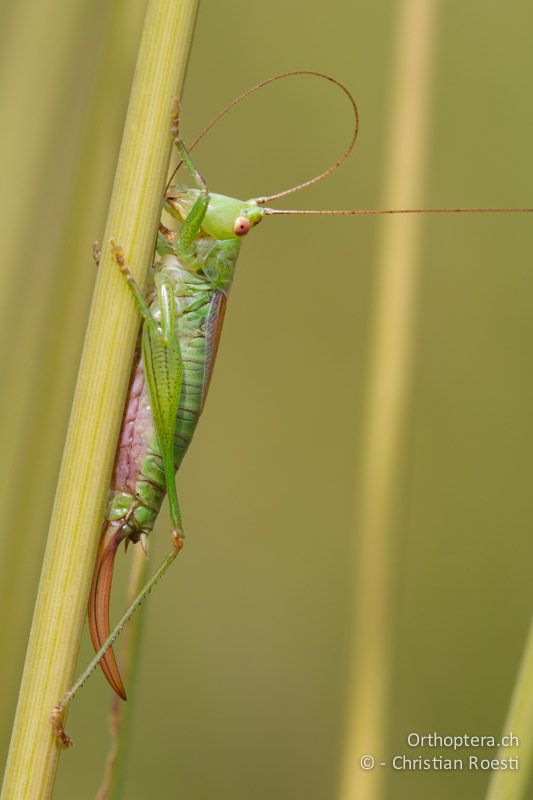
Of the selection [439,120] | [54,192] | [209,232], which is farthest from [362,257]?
[54,192]

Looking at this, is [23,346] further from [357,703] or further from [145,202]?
[357,703]

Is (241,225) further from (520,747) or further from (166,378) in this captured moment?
(520,747)

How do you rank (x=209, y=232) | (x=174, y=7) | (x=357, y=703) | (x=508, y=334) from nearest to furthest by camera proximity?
1. (x=174, y=7)
2. (x=357, y=703)
3. (x=209, y=232)
4. (x=508, y=334)

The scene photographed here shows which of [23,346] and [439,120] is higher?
[439,120]

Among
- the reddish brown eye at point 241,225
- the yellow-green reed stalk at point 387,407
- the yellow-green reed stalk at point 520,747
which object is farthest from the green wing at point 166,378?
the yellow-green reed stalk at point 520,747

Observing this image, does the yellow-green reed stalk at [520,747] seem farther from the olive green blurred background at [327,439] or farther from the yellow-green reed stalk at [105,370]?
the olive green blurred background at [327,439]

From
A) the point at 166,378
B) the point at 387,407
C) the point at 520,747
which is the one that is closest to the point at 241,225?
the point at 166,378
